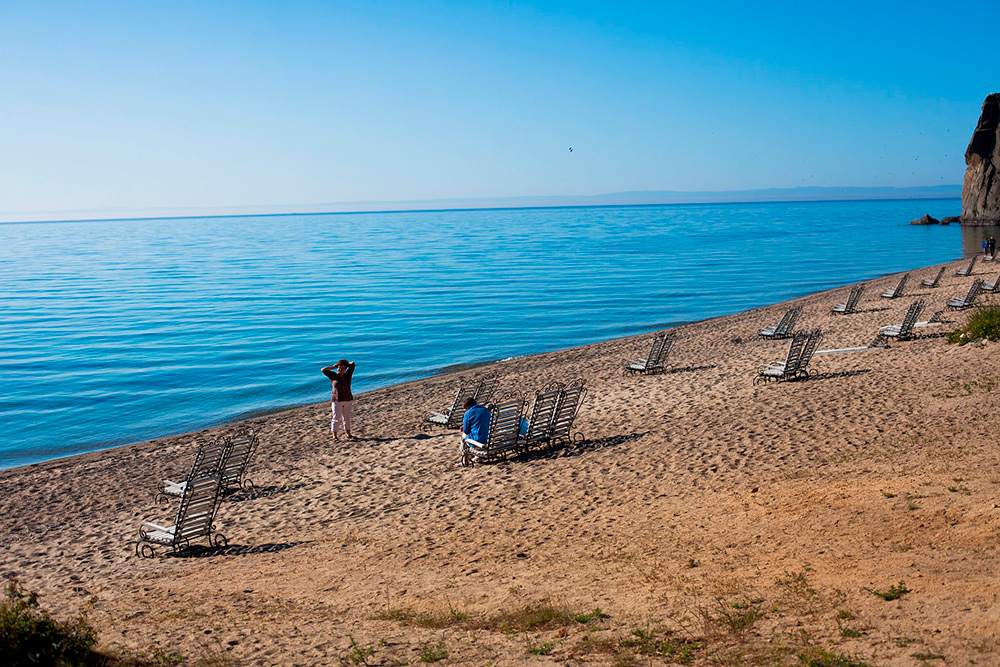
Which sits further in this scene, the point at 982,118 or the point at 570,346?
the point at 982,118

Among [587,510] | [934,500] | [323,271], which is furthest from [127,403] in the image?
[323,271]

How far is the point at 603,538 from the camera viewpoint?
7.26 meters

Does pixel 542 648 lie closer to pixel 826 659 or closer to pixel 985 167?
pixel 826 659

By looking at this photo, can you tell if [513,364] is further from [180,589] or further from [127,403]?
[180,589]

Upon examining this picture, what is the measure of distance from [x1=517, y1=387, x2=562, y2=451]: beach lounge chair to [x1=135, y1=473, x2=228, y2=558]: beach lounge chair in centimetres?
417

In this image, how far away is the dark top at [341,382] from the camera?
43.7 ft

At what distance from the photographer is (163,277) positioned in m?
60.7

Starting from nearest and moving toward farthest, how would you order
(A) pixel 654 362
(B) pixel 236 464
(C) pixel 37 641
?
(C) pixel 37 641 < (B) pixel 236 464 < (A) pixel 654 362

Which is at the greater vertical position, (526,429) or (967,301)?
(967,301)

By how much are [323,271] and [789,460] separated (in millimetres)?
57331

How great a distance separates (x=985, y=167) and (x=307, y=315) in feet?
233

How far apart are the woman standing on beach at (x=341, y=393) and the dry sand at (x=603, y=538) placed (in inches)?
19.6

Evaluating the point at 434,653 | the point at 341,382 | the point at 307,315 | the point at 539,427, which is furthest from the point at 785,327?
the point at 307,315

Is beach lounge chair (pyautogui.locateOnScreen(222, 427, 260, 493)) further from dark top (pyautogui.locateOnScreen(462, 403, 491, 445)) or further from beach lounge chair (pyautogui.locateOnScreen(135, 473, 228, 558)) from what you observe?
dark top (pyautogui.locateOnScreen(462, 403, 491, 445))
